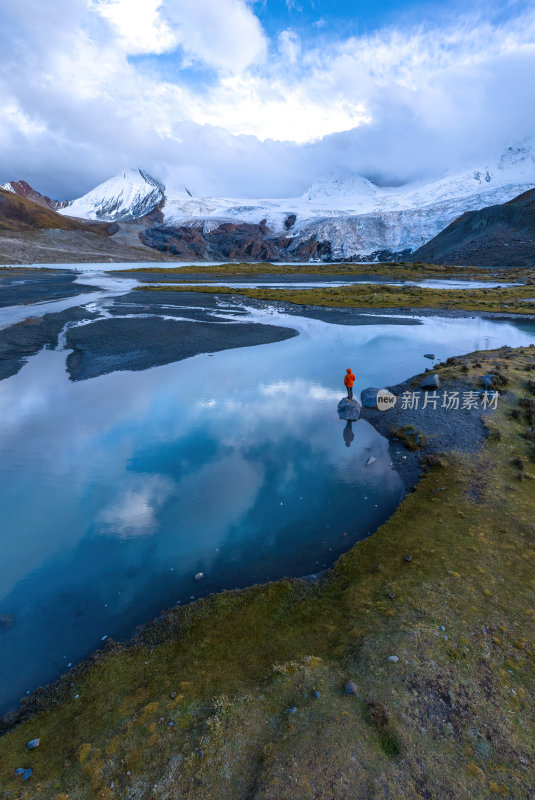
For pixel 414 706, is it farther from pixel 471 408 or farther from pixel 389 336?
pixel 389 336

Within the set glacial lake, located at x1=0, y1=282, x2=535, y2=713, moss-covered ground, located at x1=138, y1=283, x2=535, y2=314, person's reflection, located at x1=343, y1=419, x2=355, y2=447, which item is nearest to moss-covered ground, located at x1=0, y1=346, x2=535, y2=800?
glacial lake, located at x1=0, y1=282, x2=535, y2=713

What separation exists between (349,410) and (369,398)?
2046 millimetres

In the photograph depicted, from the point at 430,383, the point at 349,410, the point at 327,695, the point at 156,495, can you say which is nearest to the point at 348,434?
the point at 349,410

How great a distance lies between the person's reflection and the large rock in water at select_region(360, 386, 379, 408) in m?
2.15

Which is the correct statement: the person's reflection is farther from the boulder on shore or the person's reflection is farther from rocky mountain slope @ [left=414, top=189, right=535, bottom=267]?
rocky mountain slope @ [left=414, top=189, right=535, bottom=267]

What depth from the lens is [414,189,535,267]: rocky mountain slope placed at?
11844 cm

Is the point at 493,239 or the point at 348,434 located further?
the point at 493,239

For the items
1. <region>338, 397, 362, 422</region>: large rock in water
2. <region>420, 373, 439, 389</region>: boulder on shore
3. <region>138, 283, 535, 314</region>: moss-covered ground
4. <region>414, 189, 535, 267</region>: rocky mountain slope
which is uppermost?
<region>414, 189, 535, 267</region>: rocky mountain slope

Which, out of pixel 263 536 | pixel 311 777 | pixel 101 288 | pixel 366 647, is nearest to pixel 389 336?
pixel 263 536

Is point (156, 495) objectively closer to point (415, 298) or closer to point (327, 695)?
point (327, 695)

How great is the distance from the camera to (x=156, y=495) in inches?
500

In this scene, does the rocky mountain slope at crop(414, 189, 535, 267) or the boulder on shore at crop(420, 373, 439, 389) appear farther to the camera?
the rocky mountain slope at crop(414, 189, 535, 267)

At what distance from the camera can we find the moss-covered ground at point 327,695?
5.09 meters

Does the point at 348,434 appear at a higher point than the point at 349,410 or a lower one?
lower
